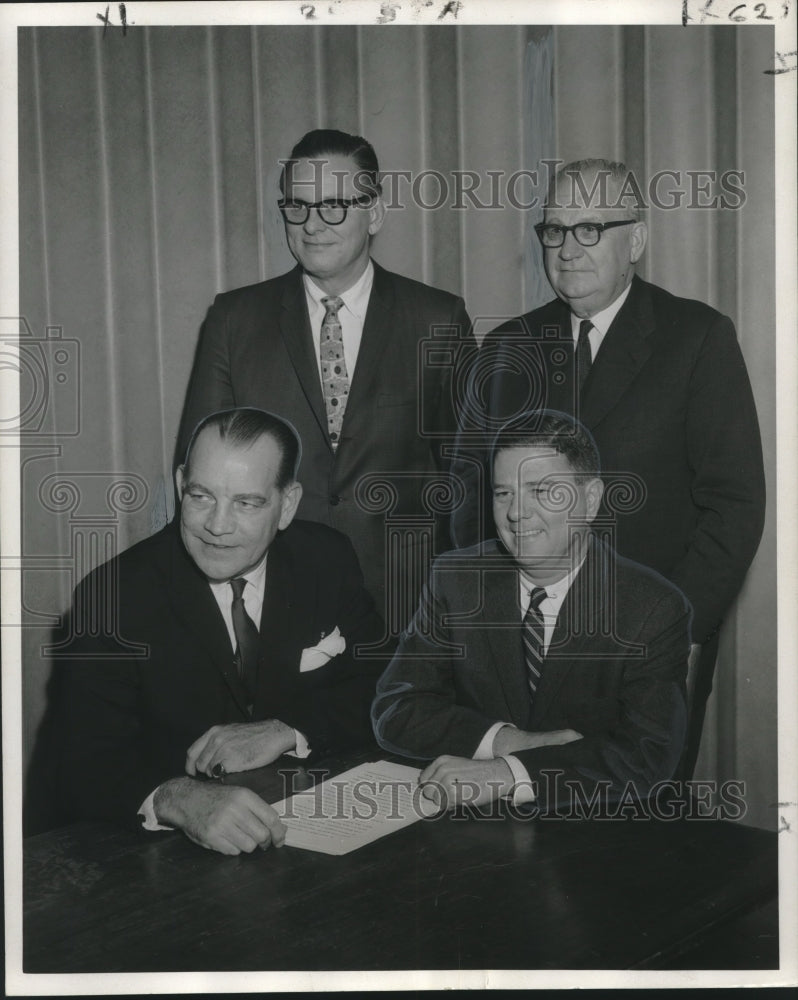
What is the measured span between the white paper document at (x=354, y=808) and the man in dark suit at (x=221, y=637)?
0.13 meters

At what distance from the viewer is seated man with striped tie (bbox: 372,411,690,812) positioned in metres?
2.74

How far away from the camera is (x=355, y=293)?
2959 mm

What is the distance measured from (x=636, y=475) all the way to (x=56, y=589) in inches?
64.3

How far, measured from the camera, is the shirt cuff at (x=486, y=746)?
2756 mm

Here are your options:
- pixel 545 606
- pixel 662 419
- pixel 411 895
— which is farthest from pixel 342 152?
pixel 411 895

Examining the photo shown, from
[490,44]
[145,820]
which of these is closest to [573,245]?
[490,44]

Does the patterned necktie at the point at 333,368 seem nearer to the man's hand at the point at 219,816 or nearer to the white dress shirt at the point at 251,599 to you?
the white dress shirt at the point at 251,599

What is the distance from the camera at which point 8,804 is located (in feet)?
9.70

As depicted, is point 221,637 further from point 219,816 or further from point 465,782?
point 465,782

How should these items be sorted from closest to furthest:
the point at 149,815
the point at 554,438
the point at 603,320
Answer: the point at 149,815, the point at 554,438, the point at 603,320

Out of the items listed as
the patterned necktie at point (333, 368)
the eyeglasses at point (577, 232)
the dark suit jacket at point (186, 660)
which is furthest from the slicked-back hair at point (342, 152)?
the dark suit jacket at point (186, 660)

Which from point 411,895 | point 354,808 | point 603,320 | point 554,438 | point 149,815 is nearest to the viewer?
point 411,895

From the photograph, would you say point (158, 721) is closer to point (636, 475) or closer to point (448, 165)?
point (636, 475)

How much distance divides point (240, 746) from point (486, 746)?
2.13 feet
